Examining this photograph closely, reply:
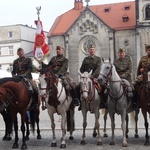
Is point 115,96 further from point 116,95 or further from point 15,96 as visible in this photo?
point 15,96

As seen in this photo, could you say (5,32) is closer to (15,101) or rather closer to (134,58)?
(134,58)

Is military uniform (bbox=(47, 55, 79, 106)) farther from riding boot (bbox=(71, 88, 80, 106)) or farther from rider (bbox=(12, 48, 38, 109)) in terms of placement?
rider (bbox=(12, 48, 38, 109))

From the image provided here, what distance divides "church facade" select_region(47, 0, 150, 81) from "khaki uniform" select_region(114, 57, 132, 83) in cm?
3956

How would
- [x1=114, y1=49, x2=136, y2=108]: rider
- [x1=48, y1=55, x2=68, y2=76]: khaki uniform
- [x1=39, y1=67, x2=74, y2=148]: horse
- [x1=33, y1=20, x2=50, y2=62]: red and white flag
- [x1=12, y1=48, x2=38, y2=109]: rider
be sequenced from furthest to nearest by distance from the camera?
[x1=33, y1=20, x2=50, y2=62]: red and white flag → [x1=114, y1=49, x2=136, y2=108]: rider → [x1=12, y1=48, x2=38, y2=109]: rider → [x1=48, y1=55, x2=68, y2=76]: khaki uniform → [x1=39, y1=67, x2=74, y2=148]: horse

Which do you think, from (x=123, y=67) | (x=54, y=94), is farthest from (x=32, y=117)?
(x=123, y=67)

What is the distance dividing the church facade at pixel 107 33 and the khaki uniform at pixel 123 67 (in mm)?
39557

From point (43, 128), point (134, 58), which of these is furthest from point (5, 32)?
point (43, 128)

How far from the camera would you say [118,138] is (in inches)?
462

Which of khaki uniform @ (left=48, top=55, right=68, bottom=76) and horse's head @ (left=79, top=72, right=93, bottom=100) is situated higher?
khaki uniform @ (left=48, top=55, right=68, bottom=76)

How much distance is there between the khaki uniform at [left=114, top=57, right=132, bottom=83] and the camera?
11.1 m

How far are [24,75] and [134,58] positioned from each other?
42.1 meters

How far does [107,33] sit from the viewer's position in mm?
53188

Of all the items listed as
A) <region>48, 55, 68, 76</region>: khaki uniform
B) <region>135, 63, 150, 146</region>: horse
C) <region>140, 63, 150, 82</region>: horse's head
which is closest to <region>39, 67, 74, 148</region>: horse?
<region>48, 55, 68, 76</region>: khaki uniform

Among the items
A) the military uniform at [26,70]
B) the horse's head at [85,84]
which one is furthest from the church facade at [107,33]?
the horse's head at [85,84]
